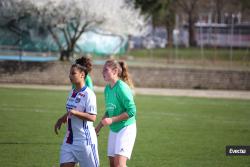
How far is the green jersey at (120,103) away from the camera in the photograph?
8.34 metres

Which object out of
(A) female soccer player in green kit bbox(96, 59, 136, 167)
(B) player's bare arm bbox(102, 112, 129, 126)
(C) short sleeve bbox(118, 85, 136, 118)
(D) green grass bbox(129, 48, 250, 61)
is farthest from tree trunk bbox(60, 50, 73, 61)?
(B) player's bare arm bbox(102, 112, 129, 126)

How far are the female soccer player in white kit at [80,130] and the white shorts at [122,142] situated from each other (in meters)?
0.44

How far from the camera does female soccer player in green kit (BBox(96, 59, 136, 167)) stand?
832 cm

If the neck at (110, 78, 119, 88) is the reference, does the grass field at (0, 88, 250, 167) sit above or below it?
below

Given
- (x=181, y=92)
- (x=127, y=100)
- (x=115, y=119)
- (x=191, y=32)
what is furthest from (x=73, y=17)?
(x=191, y=32)

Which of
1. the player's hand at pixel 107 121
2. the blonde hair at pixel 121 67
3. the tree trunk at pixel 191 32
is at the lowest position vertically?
the tree trunk at pixel 191 32

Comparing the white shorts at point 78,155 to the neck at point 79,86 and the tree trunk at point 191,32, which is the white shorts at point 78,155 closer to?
the neck at point 79,86

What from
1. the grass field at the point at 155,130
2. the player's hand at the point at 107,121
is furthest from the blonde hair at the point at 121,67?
→ the grass field at the point at 155,130

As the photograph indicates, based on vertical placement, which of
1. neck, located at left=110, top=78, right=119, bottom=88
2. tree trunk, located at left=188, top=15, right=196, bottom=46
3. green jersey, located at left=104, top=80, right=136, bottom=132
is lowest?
tree trunk, located at left=188, top=15, right=196, bottom=46

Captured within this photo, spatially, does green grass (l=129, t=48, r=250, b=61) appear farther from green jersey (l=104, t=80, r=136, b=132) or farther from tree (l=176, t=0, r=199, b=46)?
green jersey (l=104, t=80, r=136, b=132)

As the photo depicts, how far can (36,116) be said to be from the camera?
17.8 m

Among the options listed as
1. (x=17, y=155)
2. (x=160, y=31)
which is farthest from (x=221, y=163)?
(x=160, y=31)

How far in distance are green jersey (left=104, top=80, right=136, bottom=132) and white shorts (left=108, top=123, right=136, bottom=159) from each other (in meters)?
0.07

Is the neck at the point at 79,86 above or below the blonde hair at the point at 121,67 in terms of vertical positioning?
below
